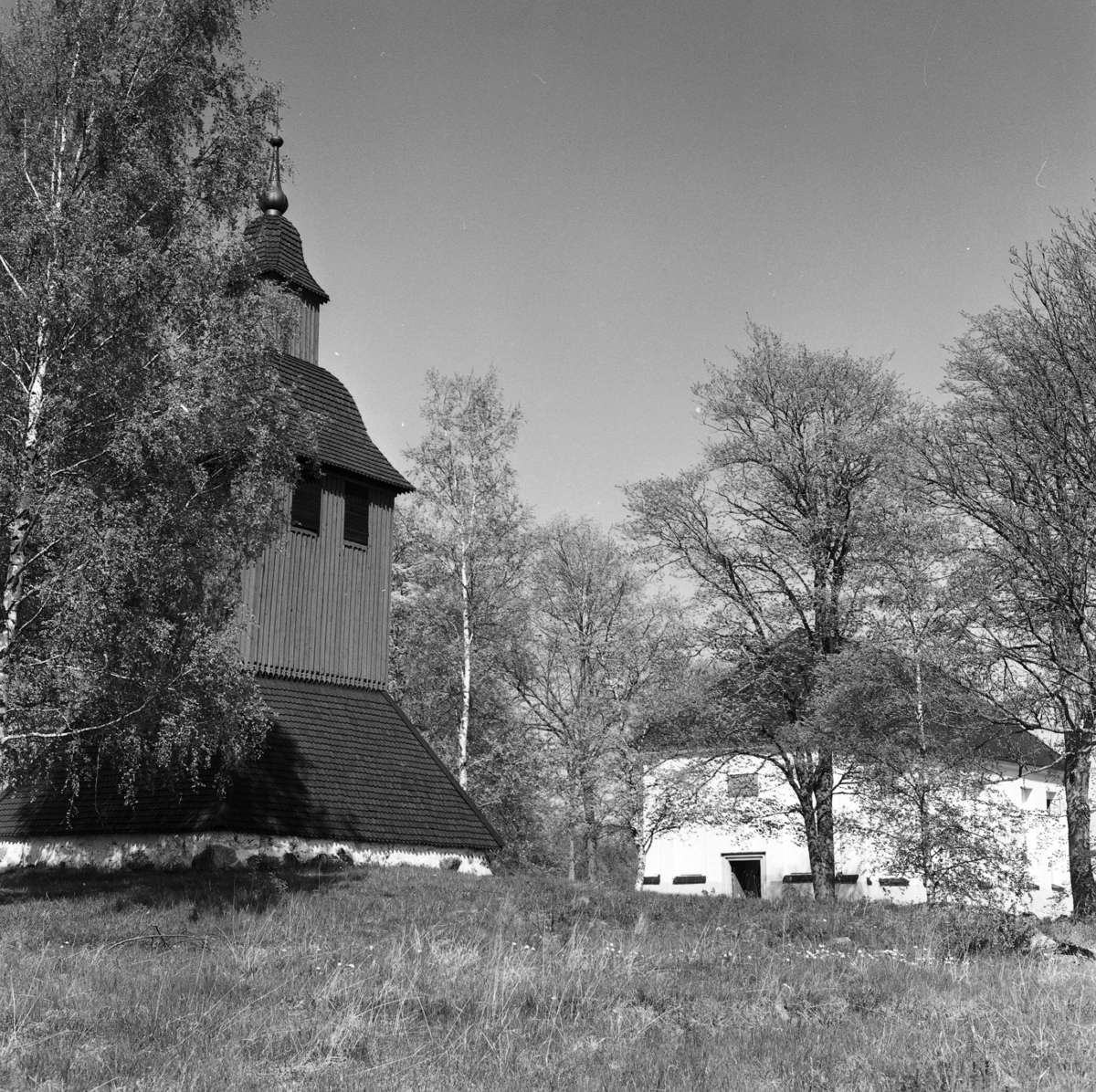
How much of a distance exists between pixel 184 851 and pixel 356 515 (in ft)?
28.8

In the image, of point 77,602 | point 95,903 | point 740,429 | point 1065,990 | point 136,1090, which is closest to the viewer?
point 136,1090

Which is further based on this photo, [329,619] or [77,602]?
[329,619]

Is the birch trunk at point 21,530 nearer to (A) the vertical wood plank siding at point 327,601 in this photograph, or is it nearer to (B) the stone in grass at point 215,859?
(B) the stone in grass at point 215,859

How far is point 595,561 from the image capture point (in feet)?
130

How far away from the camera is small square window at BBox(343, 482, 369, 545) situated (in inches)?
974

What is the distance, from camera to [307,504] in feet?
78.6

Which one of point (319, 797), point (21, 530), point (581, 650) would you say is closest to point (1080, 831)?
point (319, 797)

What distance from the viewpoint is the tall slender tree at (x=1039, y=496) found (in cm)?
1756

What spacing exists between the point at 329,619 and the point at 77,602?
1112 cm

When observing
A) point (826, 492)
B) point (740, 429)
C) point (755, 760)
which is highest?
point (740, 429)

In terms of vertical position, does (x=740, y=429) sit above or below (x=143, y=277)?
above

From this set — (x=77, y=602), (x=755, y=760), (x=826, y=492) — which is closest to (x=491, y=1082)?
(x=77, y=602)

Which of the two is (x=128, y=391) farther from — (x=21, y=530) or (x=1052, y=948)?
(x=1052, y=948)

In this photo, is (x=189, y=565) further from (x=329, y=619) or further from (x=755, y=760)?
(x=755, y=760)
